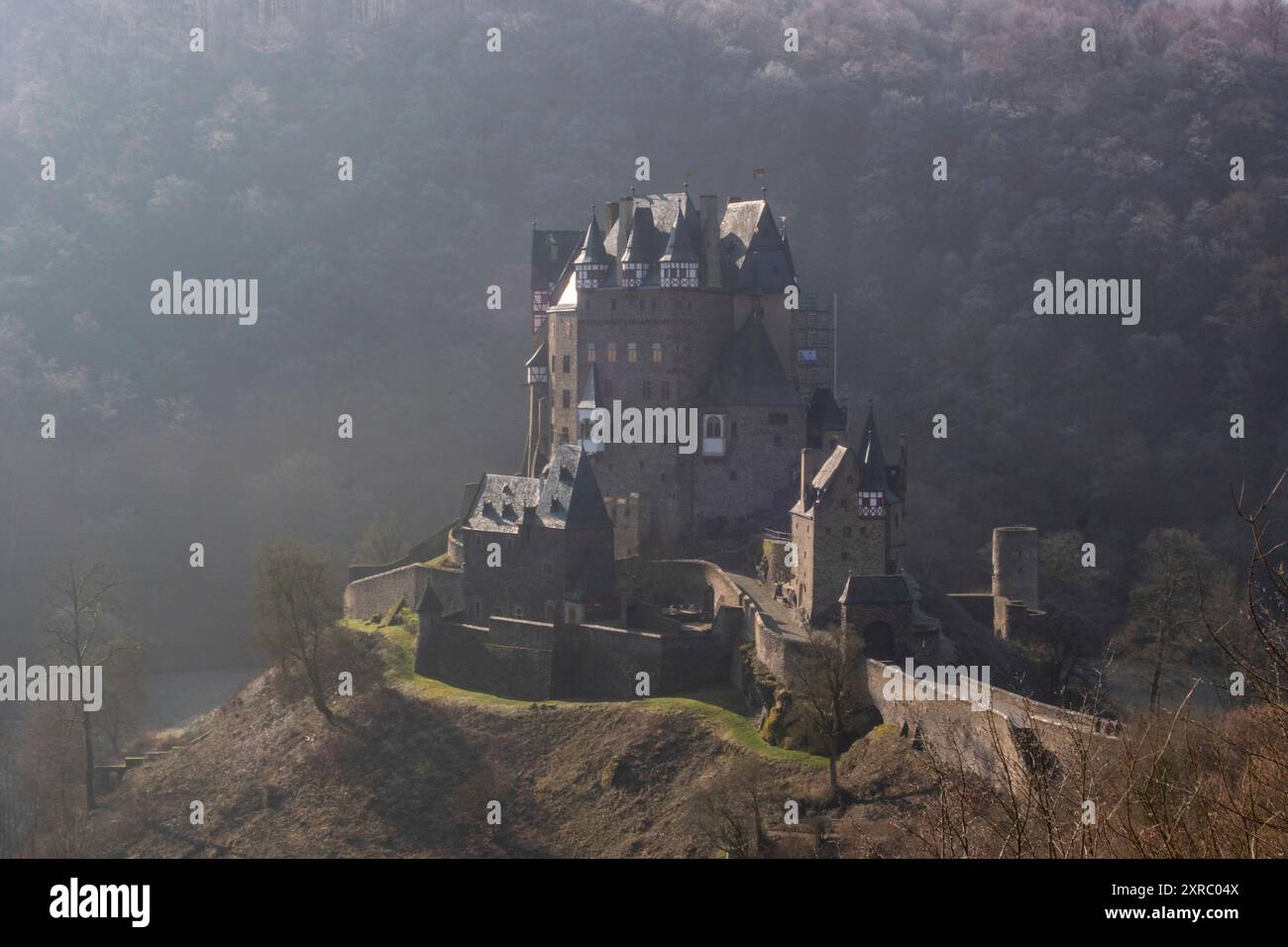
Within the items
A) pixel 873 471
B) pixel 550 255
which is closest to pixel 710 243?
pixel 550 255

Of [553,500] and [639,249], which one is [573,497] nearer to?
[553,500]

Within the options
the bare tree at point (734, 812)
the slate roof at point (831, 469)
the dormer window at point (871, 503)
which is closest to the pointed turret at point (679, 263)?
the slate roof at point (831, 469)

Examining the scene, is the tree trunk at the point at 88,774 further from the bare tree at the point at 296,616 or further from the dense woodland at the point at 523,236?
the dense woodland at the point at 523,236

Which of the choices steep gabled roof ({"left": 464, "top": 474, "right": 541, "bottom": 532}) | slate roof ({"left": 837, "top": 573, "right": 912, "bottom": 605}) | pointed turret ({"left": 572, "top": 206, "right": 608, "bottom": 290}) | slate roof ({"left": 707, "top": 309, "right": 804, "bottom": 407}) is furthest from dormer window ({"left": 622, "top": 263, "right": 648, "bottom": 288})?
slate roof ({"left": 837, "top": 573, "right": 912, "bottom": 605})

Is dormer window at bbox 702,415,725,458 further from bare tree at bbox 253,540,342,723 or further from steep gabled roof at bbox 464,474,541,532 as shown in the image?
bare tree at bbox 253,540,342,723

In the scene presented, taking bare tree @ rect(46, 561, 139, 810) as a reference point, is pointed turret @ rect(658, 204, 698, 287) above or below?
above

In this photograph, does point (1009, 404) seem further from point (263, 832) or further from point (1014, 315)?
point (263, 832)
